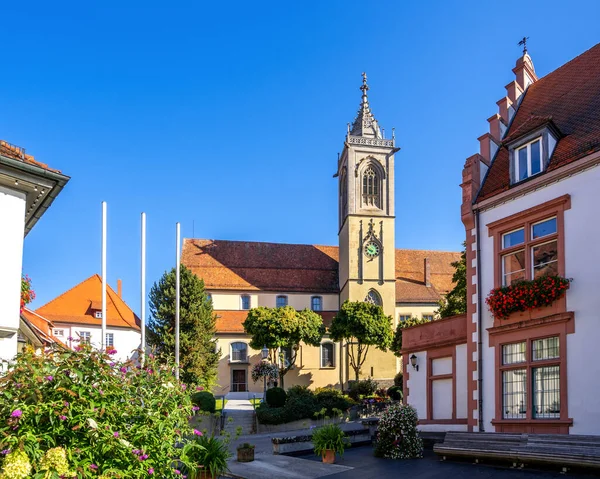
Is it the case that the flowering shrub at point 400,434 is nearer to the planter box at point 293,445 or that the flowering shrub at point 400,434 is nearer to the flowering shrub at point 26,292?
the planter box at point 293,445

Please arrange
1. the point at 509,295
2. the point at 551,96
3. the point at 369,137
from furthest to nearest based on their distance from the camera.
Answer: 1. the point at 369,137
2. the point at 551,96
3. the point at 509,295

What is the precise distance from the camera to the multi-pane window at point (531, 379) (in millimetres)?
15766

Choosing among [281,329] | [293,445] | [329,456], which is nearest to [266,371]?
[281,329]

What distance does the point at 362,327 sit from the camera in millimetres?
48188

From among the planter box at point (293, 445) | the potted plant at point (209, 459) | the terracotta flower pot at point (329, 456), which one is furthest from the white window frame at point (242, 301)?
the potted plant at point (209, 459)

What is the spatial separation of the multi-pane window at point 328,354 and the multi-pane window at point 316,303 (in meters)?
5.02

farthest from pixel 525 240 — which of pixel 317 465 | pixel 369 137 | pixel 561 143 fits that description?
pixel 369 137

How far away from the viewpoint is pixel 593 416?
47.9ft

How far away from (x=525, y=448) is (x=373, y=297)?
1594 inches

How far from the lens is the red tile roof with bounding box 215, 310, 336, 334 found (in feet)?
182

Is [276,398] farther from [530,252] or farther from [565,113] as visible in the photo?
[565,113]

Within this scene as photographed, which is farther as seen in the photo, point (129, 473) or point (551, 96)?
point (551, 96)

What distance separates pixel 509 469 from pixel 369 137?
46.1 m

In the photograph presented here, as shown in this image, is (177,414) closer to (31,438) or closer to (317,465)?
(31,438)
